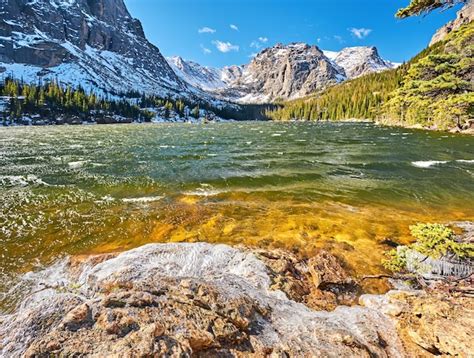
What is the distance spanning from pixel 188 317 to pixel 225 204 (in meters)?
9.73

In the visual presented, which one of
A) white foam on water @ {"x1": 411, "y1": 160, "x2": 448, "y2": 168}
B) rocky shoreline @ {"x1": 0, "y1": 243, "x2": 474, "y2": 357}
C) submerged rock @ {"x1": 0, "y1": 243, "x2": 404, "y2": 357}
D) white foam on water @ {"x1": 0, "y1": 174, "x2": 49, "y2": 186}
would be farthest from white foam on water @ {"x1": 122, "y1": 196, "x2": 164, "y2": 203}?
white foam on water @ {"x1": 411, "y1": 160, "x2": 448, "y2": 168}

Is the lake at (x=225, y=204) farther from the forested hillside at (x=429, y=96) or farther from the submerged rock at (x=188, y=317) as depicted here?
the forested hillside at (x=429, y=96)

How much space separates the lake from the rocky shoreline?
5.95 ft

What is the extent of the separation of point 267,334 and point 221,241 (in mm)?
5227

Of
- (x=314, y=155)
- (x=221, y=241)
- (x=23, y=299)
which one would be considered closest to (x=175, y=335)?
(x=23, y=299)

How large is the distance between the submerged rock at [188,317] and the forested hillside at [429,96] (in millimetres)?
19658

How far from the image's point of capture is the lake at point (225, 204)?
34.6 ft

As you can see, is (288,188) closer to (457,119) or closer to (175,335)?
(175,335)

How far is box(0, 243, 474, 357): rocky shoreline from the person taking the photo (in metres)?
4.77

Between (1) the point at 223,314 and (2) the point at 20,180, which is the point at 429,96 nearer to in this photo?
(1) the point at 223,314

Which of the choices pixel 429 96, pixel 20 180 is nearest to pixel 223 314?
pixel 20 180

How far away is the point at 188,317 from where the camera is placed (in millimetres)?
5391

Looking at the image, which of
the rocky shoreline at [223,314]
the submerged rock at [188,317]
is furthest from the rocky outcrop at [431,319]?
the submerged rock at [188,317]

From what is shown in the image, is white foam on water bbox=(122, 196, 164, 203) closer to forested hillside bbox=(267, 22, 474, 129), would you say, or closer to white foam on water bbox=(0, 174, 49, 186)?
white foam on water bbox=(0, 174, 49, 186)
